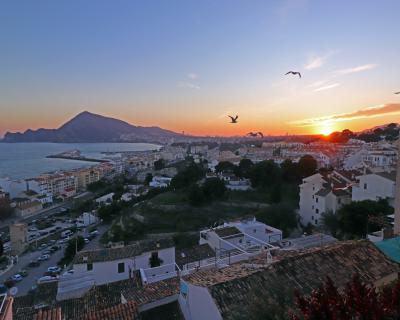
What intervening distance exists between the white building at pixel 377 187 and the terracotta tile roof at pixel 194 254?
33.6 feet

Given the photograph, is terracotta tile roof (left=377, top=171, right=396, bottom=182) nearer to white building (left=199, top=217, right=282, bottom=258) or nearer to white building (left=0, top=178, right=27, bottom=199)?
white building (left=199, top=217, right=282, bottom=258)

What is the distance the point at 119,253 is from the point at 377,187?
14.2m

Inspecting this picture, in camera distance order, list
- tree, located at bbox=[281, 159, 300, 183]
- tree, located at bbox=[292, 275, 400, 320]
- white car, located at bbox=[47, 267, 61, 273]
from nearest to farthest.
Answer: tree, located at bbox=[292, 275, 400, 320] < white car, located at bbox=[47, 267, 61, 273] < tree, located at bbox=[281, 159, 300, 183]

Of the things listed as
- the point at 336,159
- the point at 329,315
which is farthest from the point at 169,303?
the point at 336,159

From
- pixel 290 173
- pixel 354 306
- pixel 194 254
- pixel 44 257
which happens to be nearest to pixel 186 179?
pixel 290 173

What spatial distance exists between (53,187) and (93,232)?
27436 mm

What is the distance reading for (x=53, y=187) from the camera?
169 feet

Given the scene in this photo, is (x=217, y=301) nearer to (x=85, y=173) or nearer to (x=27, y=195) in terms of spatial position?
(x=27, y=195)

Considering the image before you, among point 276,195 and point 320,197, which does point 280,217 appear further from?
point 276,195

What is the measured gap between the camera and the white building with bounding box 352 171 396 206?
677 inches

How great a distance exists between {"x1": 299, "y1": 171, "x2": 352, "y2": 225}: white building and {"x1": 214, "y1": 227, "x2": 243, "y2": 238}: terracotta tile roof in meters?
7.90

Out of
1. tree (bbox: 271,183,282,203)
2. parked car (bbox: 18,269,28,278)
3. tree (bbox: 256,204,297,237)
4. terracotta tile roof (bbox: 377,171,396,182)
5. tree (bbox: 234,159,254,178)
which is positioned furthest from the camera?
tree (bbox: 234,159,254,178)

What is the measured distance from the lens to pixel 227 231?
13859 millimetres

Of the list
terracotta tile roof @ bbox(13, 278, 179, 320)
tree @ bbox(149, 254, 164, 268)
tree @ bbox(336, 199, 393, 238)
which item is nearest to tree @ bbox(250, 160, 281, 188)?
tree @ bbox(336, 199, 393, 238)
